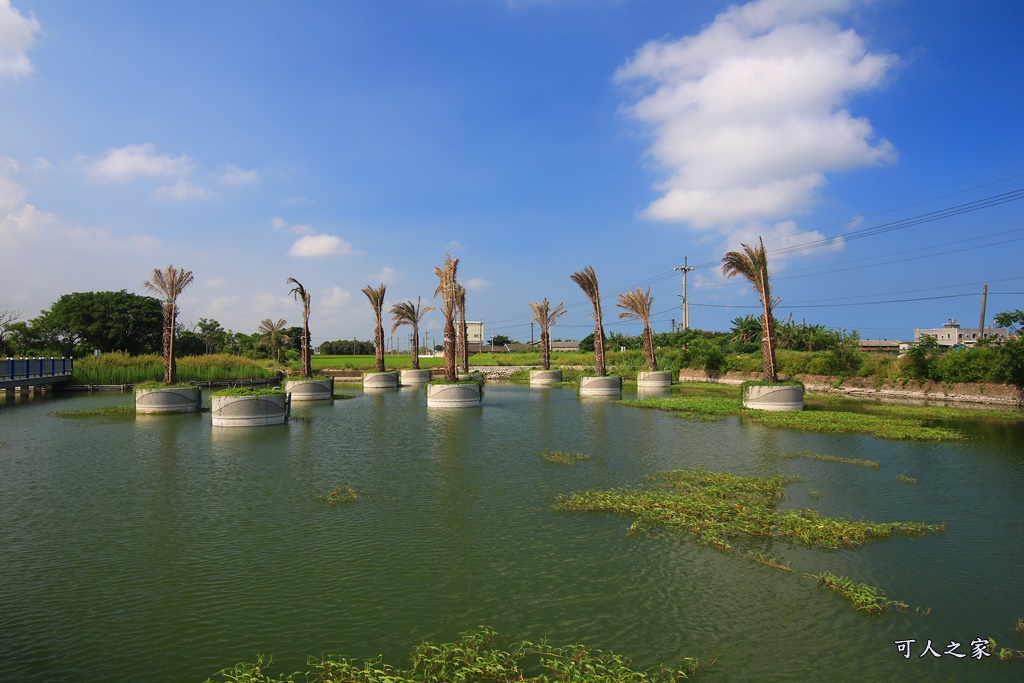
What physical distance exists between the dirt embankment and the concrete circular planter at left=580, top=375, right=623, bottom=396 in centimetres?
819

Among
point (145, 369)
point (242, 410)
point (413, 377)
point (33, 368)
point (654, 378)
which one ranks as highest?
point (33, 368)

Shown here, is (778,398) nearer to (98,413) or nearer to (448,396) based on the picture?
(448,396)

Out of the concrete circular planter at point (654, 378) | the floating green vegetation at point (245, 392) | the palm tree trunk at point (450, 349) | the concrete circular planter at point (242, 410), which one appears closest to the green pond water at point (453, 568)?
the concrete circular planter at point (242, 410)

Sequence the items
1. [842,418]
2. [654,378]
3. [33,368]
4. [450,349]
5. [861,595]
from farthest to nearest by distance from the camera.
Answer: [654,378]
[33,368]
[450,349]
[842,418]
[861,595]

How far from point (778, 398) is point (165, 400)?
28000mm

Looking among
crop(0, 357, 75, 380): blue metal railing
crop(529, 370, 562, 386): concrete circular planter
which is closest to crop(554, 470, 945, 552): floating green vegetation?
crop(529, 370, 562, 386): concrete circular planter

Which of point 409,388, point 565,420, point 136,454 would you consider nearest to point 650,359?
point 409,388

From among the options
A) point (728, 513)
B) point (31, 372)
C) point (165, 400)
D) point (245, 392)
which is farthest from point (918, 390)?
point (31, 372)

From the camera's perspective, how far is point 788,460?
14.5 metres

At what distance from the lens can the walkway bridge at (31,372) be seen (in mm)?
33375

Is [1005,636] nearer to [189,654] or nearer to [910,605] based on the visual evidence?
[910,605]

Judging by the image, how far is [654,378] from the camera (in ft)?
137

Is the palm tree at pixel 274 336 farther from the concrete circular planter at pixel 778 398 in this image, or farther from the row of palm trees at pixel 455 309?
the concrete circular planter at pixel 778 398

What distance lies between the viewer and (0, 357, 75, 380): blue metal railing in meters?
33.6
